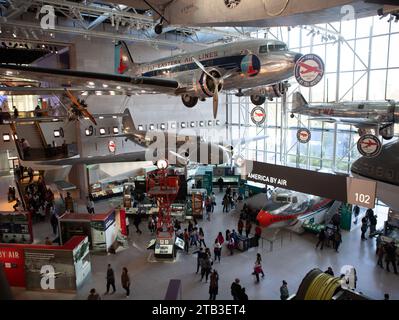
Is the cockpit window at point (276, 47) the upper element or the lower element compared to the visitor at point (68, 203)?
upper

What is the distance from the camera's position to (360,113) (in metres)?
15.0

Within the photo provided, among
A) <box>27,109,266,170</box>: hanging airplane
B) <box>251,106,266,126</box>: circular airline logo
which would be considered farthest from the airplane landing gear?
<box>27,109,266,170</box>: hanging airplane

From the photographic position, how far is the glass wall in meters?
17.2

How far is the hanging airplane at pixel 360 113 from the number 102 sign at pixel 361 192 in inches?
332

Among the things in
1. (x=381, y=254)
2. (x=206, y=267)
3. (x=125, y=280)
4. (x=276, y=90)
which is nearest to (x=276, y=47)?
(x=276, y=90)

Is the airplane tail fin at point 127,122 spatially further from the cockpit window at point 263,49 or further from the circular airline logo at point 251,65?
the cockpit window at point 263,49

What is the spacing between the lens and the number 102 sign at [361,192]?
7.02m

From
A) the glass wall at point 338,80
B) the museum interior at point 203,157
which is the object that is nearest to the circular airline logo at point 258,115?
the museum interior at point 203,157

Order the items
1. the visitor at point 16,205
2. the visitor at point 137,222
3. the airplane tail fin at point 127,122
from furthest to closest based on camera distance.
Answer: the airplane tail fin at point 127,122 < the visitor at point 16,205 < the visitor at point 137,222

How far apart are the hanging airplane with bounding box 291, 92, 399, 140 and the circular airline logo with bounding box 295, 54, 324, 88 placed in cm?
554

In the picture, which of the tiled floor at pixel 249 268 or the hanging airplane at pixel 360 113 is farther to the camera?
the hanging airplane at pixel 360 113

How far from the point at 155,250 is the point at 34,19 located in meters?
15.8

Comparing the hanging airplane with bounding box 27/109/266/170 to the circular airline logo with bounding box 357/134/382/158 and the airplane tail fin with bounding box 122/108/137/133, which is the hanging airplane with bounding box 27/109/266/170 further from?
the circular airline logo with bounding box 357/134/382/158
